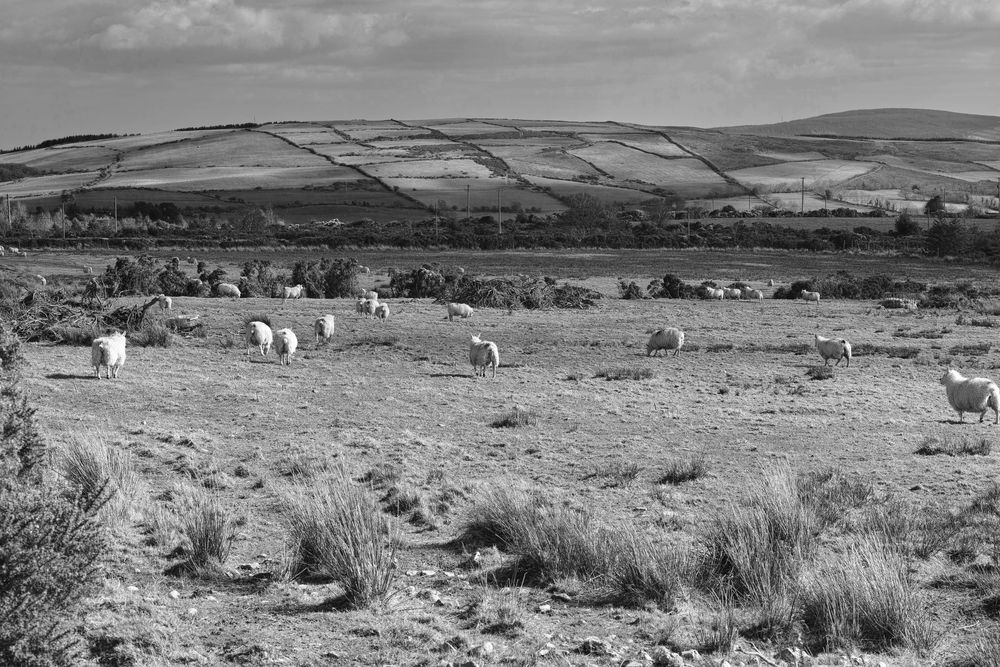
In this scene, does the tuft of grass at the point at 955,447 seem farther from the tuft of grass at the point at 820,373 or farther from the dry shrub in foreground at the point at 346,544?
the dry shrub in foreground at the point at 346,544

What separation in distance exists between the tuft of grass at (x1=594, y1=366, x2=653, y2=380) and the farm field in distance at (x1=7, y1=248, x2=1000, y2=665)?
15 centimetres

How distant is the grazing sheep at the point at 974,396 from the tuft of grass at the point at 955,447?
2337mm

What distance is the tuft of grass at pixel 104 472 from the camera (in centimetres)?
1145

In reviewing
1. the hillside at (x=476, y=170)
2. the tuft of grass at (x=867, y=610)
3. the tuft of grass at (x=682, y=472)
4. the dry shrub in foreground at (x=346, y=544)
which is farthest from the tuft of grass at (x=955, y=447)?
the hillside at (x=476, y=170)

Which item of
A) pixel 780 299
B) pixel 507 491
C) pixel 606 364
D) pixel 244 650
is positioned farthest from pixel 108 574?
pixel 780 299

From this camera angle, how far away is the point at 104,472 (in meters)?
12.6

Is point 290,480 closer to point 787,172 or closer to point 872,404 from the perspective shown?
point 872,404

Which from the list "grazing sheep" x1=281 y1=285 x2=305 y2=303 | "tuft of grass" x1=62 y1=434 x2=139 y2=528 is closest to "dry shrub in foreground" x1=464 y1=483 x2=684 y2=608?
"tuft of grass" x1=62 y1=434 x2=139 y2=528

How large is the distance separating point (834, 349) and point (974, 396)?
7722mm

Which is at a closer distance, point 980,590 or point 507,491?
point 980,590

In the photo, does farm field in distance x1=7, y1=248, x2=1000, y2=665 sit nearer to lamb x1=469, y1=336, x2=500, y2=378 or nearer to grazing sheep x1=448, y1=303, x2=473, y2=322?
grazing sheep x1=448, y1=303, x2=473, y2=322

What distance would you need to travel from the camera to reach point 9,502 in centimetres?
736

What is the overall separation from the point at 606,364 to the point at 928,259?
180ft

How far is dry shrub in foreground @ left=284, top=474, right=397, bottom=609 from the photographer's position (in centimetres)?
926
